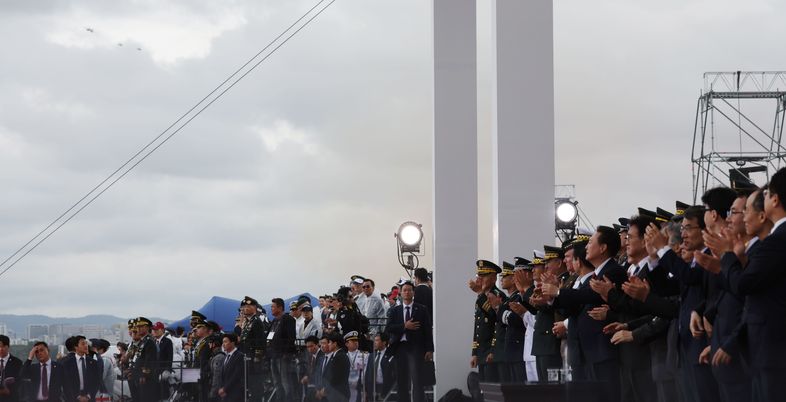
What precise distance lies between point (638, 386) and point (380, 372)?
5.95m

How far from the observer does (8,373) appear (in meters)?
15.9

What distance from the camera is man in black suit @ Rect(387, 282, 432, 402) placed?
46.7 feet

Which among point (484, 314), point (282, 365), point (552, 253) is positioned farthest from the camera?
point (282, 365)

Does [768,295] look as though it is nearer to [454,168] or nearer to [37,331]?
[454,168]

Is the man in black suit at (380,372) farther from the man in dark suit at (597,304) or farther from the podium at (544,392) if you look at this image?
the podium at (544,392)

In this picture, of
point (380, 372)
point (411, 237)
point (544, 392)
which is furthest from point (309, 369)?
point (544, 392)

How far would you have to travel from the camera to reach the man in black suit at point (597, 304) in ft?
27.3

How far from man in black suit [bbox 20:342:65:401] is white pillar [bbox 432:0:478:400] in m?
5.41

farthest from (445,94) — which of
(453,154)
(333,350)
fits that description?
(333,350)

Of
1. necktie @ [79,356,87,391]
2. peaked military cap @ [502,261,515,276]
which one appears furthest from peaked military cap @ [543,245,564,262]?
necktie @ [79,356,87,391]

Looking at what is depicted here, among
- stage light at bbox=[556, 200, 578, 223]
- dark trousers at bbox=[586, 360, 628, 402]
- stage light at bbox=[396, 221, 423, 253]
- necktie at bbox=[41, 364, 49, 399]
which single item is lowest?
necktie at bbox=[41, 364, 49, 399]

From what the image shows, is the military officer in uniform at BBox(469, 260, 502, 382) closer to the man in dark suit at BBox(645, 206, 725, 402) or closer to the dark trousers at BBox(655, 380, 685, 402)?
the dark trousers at BBox(655, 380, 685, 402)

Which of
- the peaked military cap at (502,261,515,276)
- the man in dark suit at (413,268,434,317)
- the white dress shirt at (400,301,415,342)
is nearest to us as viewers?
the peaked military cap at (502,261,515,276)

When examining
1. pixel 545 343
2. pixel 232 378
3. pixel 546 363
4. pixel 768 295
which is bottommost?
pixel 232 378
